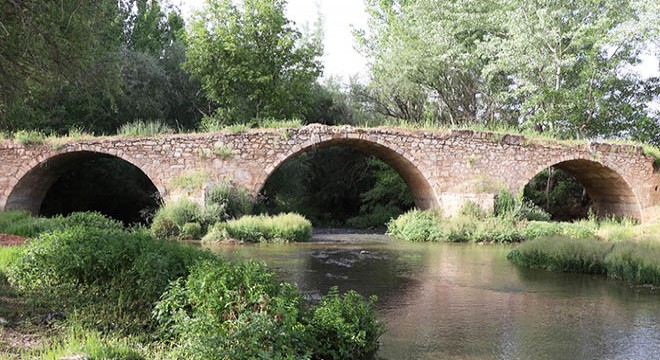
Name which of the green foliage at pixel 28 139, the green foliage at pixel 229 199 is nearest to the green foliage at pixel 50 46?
the green foliage at pixel 229 199

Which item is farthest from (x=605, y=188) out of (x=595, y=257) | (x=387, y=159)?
(x=595, y=257)

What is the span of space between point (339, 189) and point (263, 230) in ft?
37.7

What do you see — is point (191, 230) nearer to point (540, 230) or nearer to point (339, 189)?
point (540, 230)

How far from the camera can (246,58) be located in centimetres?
2345

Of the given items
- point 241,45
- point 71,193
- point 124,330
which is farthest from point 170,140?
point 124,330

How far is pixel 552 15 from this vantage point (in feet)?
66.1

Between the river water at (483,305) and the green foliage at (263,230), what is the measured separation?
5.62ft

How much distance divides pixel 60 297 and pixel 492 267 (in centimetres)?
701

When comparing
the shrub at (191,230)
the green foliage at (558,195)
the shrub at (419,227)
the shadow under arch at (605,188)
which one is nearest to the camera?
the shrub at (191,230)

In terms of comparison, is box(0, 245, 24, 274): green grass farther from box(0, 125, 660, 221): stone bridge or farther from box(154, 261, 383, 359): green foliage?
box(0, 125, 660, 221): stone bridge

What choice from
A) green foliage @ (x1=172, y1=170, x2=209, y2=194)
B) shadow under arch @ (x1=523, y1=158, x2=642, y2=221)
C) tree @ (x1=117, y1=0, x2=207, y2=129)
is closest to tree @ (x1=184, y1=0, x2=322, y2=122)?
tree @ (x1=117, y1=0, x2=207, y2=129)

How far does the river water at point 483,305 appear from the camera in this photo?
16.2 feet

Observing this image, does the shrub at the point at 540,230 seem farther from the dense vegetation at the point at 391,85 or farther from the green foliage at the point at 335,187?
the green foliage at the point at 335,187

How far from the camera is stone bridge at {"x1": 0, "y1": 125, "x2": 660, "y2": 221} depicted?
16.2 m
